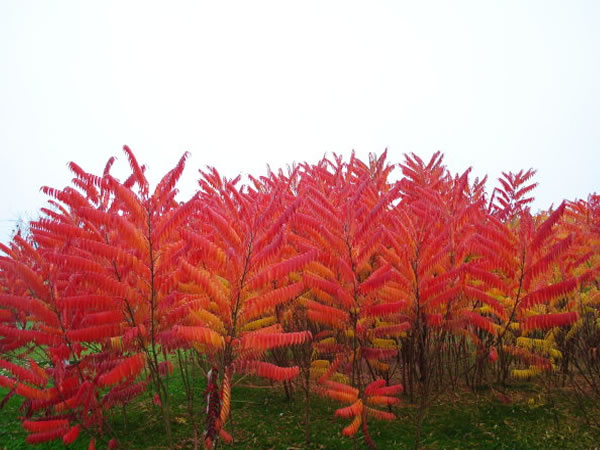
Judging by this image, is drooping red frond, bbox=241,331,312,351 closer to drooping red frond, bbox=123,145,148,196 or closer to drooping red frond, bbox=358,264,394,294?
drooping red frond, bbox=358,264,394,294

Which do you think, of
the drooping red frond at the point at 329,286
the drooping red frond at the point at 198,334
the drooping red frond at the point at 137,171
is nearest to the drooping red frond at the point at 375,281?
the drooping red frond at the point at 329,286

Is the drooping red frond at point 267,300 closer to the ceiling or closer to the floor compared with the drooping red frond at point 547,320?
closer to the ceiling

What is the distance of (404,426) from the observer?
438 cm

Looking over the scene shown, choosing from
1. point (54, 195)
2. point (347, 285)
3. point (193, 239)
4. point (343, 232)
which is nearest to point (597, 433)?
point (347, 285)

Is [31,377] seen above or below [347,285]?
below

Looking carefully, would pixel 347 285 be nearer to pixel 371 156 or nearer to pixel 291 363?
pixel 371 156

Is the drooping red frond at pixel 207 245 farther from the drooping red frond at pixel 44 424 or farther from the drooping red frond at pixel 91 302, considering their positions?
the drooping red frond at pixel 44 424

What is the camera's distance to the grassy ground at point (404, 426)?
403 cm

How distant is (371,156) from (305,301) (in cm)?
267

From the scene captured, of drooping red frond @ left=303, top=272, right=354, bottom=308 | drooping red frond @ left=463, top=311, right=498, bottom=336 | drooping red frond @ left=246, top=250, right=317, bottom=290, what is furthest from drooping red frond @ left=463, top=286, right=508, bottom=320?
drooping red frond @ left=246, top=250, right=317, bottom=290

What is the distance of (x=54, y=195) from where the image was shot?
330 centimetres

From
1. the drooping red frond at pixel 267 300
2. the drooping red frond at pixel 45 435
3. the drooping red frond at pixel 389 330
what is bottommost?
the drooping red frond at pixel 45 435

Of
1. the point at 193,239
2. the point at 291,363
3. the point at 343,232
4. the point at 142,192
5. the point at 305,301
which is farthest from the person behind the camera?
the point at 291,363

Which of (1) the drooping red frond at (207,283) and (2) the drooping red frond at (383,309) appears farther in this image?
(2) the drooping red frond at (383,309)
